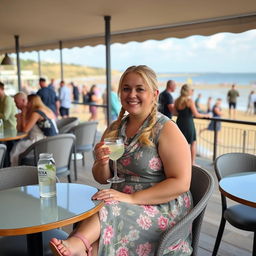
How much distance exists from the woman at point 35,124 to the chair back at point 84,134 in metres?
0.59

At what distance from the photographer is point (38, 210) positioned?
145cm

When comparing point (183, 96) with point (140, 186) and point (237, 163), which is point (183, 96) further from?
point (140, 186)

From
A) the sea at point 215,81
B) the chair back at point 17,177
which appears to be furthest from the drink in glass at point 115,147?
the sea at point 215,81

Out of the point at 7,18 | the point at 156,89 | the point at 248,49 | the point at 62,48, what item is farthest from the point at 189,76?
the point at 156,89

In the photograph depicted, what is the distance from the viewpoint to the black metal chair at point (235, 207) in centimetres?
204

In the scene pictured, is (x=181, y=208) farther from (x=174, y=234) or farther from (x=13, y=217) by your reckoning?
(x=13, y=217)

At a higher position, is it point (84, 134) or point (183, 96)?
point (183, 96)

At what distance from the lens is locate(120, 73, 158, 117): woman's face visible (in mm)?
1710

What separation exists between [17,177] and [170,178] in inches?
41.3

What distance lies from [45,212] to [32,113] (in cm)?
245

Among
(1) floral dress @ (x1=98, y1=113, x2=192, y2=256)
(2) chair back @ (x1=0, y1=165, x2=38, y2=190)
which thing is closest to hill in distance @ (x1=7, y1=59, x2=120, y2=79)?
(2) chair back @ (x1=0, y1=165, x2=38, y2=190)

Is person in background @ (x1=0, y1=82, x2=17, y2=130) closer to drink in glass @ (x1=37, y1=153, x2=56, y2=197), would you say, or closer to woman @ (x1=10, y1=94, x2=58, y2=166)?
woman @ (x1=10, y1=94, x2=58, y2=166)

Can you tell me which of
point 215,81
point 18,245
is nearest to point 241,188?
point 18,245

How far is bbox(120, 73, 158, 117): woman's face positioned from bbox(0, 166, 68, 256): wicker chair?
2.68 ft
